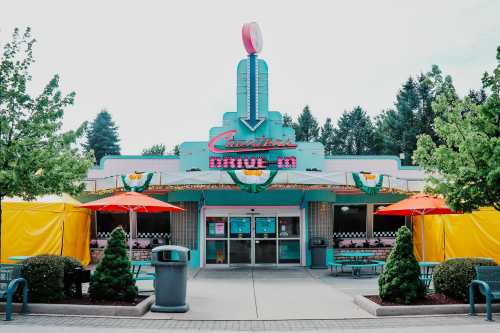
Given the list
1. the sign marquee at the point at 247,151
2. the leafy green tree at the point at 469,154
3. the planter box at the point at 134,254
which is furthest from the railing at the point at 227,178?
the leafy green tree at the point at 469,154

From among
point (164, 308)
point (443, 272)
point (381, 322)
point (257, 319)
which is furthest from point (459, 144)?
point (164, 308)

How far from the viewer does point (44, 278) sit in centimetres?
1058

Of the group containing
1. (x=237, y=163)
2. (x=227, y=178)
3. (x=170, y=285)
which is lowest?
(x=170, y=285)

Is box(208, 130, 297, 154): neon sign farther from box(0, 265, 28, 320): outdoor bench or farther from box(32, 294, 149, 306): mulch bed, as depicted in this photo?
box(0, 265, 28, 320): outdoor bench

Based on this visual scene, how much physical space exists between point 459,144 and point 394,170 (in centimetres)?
1260

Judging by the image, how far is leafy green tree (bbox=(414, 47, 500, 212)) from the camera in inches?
395

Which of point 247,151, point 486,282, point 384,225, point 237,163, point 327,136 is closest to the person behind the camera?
point 486,282

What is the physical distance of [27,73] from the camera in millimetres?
10719

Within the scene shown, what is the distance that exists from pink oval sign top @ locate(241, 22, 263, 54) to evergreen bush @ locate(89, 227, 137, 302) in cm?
1306

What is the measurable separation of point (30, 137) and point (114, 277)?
3.30 metres

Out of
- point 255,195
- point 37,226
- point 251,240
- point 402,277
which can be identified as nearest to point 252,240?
point 251,240

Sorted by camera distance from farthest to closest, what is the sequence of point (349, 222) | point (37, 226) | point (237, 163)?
point (349, 222) < point (237, 163) < point (37, 226)

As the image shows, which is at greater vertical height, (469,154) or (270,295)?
(469,154)

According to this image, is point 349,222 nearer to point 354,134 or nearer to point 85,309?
point 85,309
